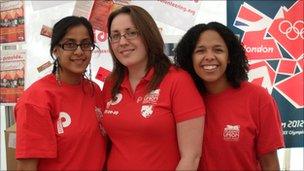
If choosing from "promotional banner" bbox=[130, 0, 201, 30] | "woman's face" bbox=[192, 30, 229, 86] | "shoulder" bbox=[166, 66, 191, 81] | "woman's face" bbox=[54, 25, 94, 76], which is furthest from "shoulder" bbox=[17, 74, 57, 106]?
"promotional banner" bbox=[130, 0, 201, 30]

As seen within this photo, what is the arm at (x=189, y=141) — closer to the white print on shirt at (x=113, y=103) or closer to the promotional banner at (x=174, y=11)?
the white print on shirt at (x=113, y=103)

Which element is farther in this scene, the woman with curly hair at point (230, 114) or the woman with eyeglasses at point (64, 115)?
the woman with curly hair at point (230, 114)

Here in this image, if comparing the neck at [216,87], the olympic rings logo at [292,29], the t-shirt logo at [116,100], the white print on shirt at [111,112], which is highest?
the olympic rings logo at [292,29]

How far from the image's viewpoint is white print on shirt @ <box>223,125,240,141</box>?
1.46 metres

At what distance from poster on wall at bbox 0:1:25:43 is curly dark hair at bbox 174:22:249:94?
5.09ft

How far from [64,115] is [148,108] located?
0.36 meters

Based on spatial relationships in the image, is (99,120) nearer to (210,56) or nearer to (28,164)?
(28,164)

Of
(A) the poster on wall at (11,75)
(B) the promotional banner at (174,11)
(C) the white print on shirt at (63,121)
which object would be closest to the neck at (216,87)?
(C) the white print on shirt at (63,121)

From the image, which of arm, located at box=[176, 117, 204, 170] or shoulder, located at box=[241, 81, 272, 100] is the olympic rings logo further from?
arm, located at box=[176, 117, 204, 170]

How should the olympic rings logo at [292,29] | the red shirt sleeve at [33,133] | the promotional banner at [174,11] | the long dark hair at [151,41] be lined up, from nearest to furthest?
the red shirt sleeve at [33,133] → the long dark hair at [151,41] → the olympic rings logo at [292,29] → the promotional banner at [174,11]

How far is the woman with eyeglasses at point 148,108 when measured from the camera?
1.37m

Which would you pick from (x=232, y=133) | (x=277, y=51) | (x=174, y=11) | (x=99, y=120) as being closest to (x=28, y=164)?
(x=99, y=120)

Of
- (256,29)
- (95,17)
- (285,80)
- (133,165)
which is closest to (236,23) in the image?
(256,29)

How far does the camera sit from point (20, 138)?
136cm
